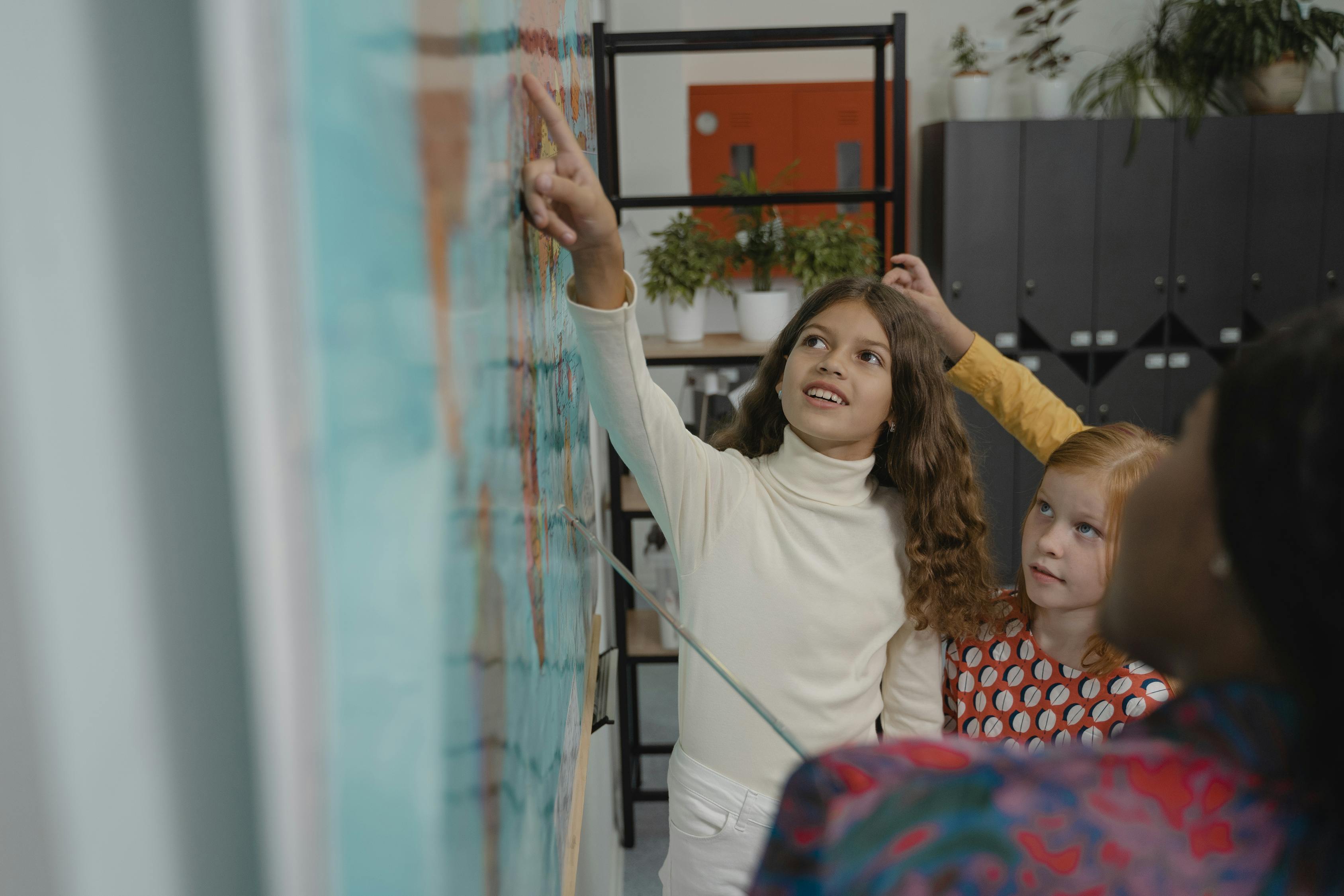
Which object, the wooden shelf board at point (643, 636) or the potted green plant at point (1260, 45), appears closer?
the wooden shelf board at point (643, 636)

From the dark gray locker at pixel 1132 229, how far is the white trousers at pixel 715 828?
9.91 feet

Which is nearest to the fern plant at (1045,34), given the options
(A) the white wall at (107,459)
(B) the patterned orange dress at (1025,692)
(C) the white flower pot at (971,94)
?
(C) the white flower pot at (971,94)

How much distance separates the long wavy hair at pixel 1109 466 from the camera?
1.22 m

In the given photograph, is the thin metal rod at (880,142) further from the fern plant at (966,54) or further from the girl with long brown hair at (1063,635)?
the fern plant at (966,54)

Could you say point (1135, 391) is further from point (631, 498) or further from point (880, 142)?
Result: point (631, 498)

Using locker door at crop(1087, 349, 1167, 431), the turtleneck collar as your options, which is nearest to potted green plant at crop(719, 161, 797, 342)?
the turtleneck collar

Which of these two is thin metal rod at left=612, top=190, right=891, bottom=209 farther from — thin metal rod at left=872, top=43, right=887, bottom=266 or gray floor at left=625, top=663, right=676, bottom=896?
gray floor at left=625, top=663, right=676, bottom=896

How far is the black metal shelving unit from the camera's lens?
1922 millimetres

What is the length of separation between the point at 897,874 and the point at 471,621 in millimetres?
217

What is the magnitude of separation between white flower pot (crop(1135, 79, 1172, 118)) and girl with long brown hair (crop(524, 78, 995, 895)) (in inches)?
114

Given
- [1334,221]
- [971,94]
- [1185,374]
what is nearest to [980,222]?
[971,94]

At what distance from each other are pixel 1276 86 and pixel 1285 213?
17.9 inches

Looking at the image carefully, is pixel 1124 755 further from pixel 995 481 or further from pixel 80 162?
pixel 995 481

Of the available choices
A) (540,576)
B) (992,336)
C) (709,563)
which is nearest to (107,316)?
(540,576)
